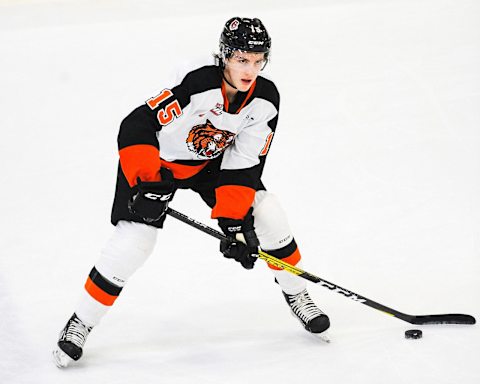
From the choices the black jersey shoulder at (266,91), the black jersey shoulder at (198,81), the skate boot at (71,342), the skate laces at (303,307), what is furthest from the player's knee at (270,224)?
the skate boot at (71,342)

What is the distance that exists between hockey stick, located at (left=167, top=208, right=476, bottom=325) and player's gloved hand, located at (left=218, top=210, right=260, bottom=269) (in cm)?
3

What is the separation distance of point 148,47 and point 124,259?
3.30m

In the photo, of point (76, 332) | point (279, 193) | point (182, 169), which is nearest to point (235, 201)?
point (182, 169)

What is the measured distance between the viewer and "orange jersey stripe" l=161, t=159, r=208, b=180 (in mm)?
2719

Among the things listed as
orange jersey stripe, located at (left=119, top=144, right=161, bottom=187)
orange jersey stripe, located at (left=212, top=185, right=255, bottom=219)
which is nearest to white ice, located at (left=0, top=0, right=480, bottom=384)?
orange jersey stripe, located at (left=212, top=185, right=255, bottom=219)

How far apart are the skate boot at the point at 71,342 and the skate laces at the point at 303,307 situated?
2.16 feet

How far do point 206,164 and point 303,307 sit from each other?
57cm

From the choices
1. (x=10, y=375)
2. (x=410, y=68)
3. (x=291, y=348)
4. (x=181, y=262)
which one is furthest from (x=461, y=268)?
(x=410, y=68)

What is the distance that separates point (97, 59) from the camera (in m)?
5.41

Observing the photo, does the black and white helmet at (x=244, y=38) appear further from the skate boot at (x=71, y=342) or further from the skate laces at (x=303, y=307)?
the skate boot at (x=71, y=342)

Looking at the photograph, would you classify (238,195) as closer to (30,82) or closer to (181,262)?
(181,262)

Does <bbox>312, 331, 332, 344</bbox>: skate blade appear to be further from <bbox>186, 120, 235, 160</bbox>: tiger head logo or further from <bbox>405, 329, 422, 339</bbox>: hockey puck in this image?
<bbox>186, 120, 235, 160</bbox>: tiger head logo

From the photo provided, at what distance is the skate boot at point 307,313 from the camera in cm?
263

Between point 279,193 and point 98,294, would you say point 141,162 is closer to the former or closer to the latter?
point 98,294
